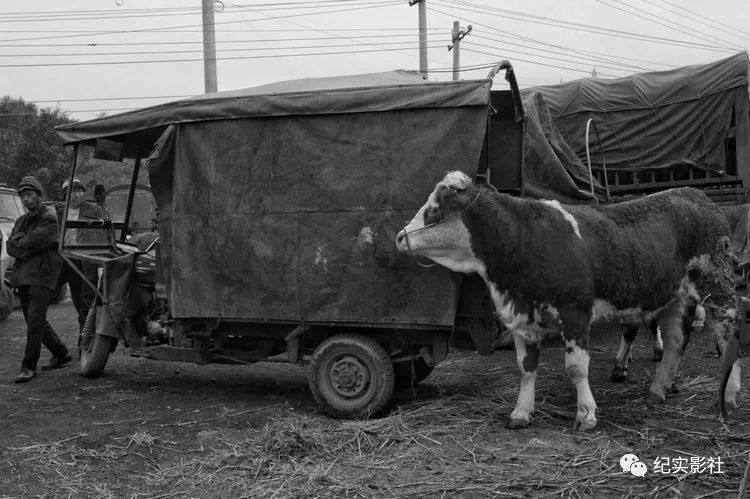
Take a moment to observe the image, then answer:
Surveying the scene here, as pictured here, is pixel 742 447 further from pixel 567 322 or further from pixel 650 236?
pixel 650 236

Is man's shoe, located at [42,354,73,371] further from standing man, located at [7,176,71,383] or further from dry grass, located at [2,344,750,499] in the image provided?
dry grass, located at [2,344,750,499]

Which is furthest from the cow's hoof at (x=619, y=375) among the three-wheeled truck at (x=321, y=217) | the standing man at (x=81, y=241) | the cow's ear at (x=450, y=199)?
the standing man at (x=81, y=241)

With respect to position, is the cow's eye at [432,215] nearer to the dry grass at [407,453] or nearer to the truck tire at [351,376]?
the truck tire at [351,376]

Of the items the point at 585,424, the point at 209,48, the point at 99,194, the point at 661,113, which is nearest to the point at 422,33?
the point at 209,48

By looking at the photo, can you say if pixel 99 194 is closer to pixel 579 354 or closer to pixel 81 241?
pixel 81 241

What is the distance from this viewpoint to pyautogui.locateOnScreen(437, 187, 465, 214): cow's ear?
16.6ft

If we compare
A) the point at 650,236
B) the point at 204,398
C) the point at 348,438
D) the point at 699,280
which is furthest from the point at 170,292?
the point at 699,280

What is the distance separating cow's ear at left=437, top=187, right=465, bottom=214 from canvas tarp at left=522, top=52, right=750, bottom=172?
486 cm

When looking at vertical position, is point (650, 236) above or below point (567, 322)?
above

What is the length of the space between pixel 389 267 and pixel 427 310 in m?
0.46

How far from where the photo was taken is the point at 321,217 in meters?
5.65

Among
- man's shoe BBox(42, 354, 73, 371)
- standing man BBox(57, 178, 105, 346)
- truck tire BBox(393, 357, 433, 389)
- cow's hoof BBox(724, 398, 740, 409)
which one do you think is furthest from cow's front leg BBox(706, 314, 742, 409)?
man's shoe BBox(42, 354, 73, 371)

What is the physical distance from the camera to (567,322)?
5.12 metres

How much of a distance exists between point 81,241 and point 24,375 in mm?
1603
